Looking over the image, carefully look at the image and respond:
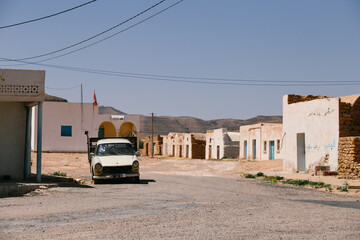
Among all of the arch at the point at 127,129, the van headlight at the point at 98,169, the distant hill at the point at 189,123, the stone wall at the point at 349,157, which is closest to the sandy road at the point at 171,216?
the van headlight at the point at 98,169

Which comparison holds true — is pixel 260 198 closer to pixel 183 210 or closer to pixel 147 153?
pixel 183 210

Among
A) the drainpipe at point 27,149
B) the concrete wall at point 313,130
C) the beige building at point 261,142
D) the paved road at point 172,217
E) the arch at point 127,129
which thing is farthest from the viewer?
the arch at point 127,129

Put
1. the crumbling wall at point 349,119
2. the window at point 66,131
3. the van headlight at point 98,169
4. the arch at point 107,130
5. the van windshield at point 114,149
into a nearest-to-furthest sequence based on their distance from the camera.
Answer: the van headlight at point 98,169
the van windshield at point 114,149
the crumbling wall at point 349,119
the window at point 66,131
the arch at point 107,130

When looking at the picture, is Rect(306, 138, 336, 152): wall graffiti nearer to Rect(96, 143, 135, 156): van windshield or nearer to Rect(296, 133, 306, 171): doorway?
Rect(296, 133, 306, 171): doorway

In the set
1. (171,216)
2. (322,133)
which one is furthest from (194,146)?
(171,216)

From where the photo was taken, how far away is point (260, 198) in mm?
12820

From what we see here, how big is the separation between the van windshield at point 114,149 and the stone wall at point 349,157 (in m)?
9.61

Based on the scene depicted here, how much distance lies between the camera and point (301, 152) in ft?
86.2

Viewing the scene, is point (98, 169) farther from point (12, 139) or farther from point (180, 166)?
point (180, 166)

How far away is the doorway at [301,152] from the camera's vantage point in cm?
2612

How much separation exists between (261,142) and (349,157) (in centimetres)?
2455

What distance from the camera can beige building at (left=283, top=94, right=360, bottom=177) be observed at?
2162 centimetres

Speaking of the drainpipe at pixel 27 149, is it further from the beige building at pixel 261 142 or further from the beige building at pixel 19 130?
the beige building at pixel 261 142

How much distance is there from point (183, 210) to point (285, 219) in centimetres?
224
